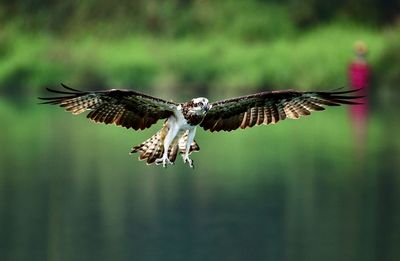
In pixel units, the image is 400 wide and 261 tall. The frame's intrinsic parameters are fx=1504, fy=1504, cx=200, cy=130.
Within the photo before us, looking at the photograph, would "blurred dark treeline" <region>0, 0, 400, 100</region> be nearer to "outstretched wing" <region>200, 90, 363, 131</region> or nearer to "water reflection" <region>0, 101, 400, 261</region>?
"water reflection" <region>0, 101, 400, 261</region>

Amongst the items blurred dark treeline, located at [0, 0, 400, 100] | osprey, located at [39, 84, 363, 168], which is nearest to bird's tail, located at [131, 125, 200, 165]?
osprey, located at [39, 84, 363, 168]

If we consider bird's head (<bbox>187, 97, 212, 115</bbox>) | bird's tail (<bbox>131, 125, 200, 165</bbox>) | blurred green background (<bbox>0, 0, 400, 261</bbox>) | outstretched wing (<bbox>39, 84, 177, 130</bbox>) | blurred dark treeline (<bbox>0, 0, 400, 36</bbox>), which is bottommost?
bird's tail (<bbox>131, 125, 200, 165</bbox>)

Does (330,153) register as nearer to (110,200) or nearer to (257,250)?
(110,200)

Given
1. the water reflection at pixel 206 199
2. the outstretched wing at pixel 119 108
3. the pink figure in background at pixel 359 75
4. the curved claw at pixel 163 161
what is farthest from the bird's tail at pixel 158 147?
the pink figure in background at pixel 359 75

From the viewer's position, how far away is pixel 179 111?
1038cm

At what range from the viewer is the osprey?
10.3m

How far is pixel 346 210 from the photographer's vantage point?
22.0 metres

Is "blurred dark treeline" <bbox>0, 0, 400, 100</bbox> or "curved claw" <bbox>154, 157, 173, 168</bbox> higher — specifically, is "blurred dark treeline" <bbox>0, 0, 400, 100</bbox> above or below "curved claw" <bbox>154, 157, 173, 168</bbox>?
above

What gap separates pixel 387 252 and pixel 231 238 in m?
1.97

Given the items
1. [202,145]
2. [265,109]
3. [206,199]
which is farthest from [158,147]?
[202,145]

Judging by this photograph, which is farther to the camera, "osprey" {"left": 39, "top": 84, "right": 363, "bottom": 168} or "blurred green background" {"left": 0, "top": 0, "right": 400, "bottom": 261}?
"blurred green background" {"left": 0, "top": 0, "right": 400, "bottom": 261}

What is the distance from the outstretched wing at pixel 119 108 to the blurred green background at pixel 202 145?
23.2ft

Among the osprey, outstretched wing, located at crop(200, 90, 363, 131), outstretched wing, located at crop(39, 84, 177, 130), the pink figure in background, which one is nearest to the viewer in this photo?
the osprey

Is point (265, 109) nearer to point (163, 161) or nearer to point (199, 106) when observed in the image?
point (199, 106)
